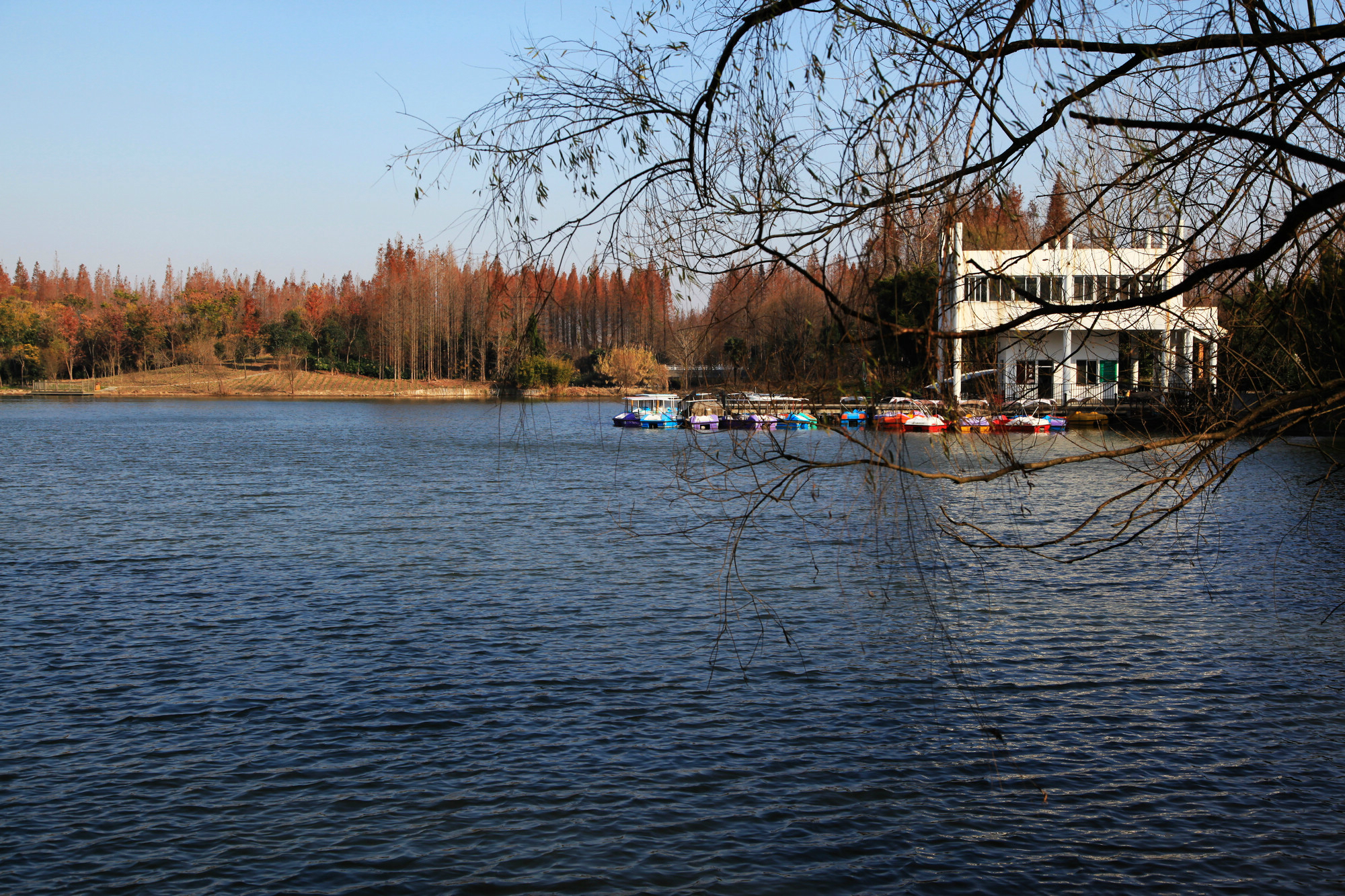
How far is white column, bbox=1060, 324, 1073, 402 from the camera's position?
452 cm

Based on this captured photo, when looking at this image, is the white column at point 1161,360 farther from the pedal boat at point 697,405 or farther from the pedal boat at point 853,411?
the pedal boat at point 697,405

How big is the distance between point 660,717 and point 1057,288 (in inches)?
241

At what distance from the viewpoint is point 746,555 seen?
57.7 ft

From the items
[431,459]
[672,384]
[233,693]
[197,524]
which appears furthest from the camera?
[431,459]

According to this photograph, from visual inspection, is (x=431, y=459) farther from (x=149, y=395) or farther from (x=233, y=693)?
(x=149, y=395)

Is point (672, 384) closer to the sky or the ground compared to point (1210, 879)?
closer to the sky

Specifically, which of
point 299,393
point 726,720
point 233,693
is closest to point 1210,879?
point 726,720

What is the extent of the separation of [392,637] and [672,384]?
8423 millimetres

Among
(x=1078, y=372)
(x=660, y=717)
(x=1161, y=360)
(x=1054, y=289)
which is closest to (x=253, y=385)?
(x=660, y=717)

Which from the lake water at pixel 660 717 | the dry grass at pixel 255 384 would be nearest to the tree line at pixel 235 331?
the dry grass at pixel 255 384

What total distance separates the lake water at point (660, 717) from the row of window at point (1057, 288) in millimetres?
1160

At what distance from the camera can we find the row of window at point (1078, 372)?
4.55 meters

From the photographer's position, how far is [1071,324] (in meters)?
4.72

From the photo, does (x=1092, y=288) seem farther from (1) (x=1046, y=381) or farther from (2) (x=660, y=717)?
(2) (x=660, y=717)
